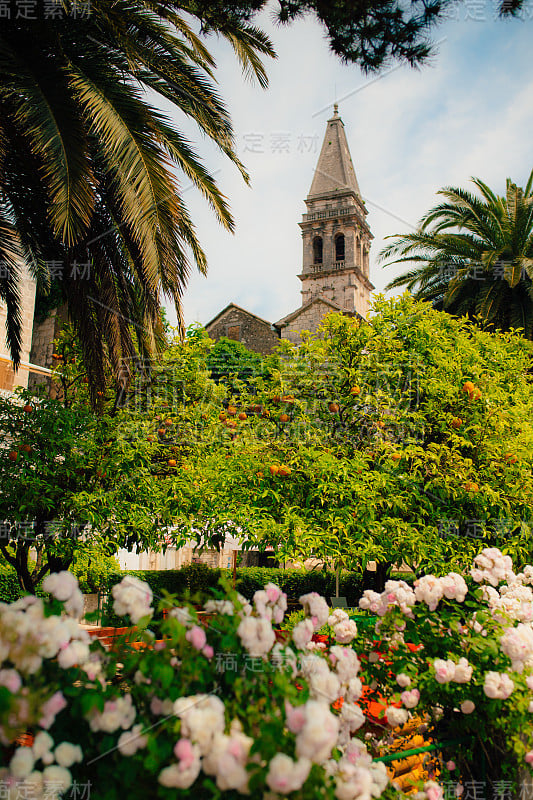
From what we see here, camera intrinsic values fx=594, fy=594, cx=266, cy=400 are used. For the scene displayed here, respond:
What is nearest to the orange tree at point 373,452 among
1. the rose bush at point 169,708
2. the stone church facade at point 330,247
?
the rose bush at point 169,708

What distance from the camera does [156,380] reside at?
766 cm

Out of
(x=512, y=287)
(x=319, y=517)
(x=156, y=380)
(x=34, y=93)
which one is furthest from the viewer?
(x=512, y=287)

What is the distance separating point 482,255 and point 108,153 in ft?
37.1

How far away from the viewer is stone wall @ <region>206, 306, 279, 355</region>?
4016cm

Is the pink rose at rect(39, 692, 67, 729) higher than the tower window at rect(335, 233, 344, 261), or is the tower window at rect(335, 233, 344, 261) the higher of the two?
the tower window at rect(335, 233, 344, 261)

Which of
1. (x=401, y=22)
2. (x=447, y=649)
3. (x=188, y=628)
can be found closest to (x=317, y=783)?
(x=188, y=628)

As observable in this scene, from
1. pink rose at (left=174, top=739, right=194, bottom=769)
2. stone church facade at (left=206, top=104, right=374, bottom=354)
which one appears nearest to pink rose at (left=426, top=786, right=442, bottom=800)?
pink rose at (left=174, top=739, right=194, bottom=769)

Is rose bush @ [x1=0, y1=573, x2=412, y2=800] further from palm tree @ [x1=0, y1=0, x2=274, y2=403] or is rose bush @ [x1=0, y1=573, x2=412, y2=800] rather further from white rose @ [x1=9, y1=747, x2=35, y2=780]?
palm tree @ [x1=0, y1=0, x2=274, y2=403]

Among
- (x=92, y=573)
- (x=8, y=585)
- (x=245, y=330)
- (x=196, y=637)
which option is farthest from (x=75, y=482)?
(x=245, y=330)

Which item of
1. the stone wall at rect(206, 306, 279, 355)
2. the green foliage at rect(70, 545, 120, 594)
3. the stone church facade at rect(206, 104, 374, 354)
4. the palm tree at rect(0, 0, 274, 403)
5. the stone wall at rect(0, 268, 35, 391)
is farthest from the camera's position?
the stone church facade at rect(206, 104, 374, 354)

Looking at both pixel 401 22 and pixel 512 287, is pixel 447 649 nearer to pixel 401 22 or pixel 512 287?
pixel 401 22

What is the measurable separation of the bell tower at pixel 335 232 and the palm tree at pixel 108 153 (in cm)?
3422

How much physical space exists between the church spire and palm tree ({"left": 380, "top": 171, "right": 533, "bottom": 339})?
2717 centimetres

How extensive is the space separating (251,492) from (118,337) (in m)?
2.15
